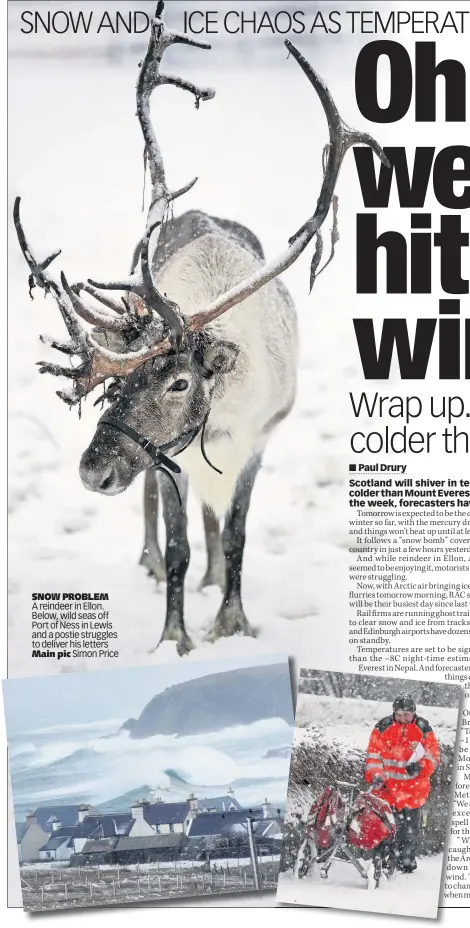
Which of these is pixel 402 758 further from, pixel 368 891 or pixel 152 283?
pixel 152 283

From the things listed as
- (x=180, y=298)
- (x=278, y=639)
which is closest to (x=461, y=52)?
(x=180, y=298)

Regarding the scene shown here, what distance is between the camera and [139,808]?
426cm

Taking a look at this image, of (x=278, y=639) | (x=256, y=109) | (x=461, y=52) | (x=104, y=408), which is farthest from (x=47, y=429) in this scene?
Result: (x=461, y=52)

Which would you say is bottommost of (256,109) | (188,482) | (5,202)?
(188,482)

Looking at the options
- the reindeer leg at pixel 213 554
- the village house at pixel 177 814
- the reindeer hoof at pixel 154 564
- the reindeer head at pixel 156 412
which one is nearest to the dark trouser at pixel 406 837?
the village house at pixel 177 814

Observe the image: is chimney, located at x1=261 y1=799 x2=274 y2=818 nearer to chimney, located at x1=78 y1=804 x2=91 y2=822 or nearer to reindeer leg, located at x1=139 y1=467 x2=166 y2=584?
chimney, located at x1=78 y1=804 x2=91 y2=822

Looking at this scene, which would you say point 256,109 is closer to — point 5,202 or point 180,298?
point 180,298

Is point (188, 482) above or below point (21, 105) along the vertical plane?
below

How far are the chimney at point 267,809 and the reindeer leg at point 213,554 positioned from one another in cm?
93

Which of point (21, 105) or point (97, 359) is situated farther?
point (21, 105)

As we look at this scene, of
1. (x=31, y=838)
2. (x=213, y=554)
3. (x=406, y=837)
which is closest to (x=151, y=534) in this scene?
(x=213, y=554)

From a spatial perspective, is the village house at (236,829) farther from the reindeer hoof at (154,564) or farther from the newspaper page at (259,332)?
the reindeer hoof at (154,564)

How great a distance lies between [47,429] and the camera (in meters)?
4.45

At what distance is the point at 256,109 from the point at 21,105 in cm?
104
